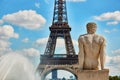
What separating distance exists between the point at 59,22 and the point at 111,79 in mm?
22657

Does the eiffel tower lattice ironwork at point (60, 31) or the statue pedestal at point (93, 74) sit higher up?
the eiffel tower lattice ironwork at point (60, 31)

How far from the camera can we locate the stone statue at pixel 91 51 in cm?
1220

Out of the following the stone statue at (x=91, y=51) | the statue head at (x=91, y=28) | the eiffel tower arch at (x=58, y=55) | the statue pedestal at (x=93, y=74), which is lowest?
the statue pedestal at (x=93, y=74)

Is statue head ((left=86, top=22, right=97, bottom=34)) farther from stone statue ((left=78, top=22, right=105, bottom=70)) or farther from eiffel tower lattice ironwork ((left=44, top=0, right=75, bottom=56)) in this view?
eiffel tower lattice ironwork ((left=44, top=0, right=75, bottom=56))

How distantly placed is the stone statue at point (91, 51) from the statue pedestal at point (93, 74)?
0.69 ft

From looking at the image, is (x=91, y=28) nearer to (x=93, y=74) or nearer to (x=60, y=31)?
(x=93, y=74)

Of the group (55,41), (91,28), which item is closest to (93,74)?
(91,28)

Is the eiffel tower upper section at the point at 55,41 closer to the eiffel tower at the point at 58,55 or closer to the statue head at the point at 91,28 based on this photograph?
the eiffel tower at the point at 58,55

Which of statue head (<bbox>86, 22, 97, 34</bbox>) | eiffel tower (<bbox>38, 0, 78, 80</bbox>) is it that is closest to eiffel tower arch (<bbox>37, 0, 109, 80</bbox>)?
eiffel tower (<bbox>38, 0, 78, 80</bbox>)

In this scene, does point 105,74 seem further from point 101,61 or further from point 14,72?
point 14,72

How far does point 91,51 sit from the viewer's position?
40.1ft

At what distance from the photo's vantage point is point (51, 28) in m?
86.0

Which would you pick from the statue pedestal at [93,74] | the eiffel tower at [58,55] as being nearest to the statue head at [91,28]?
the statue pedestal at [93,74]

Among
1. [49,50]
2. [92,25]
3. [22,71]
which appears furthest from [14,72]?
[92,25]
